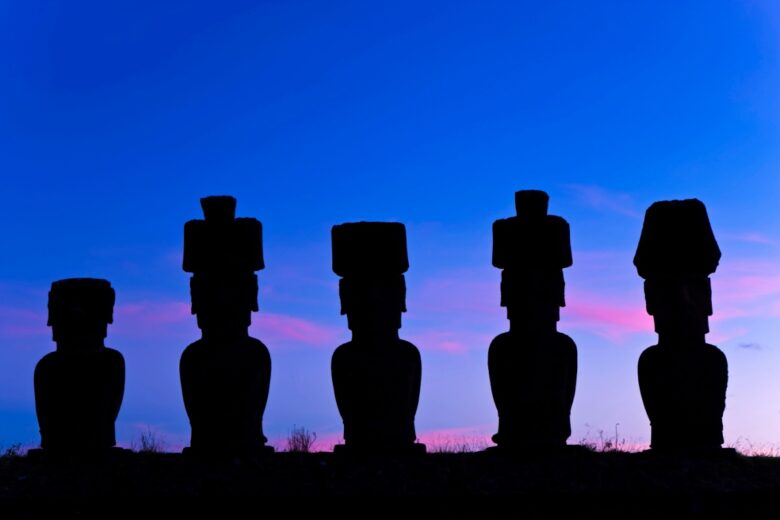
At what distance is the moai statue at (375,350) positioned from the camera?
1225cm

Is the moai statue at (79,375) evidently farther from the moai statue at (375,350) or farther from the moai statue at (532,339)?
the moai statue at (532,339)

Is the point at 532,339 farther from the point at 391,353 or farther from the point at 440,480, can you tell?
the point at 440,480

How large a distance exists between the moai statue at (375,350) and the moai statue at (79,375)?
2.35 meters

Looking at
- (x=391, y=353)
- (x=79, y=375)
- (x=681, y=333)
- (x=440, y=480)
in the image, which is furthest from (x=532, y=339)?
(x=79, y=375)

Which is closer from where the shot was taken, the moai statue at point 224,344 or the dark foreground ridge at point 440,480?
the dark foreground ridge at point 440,480

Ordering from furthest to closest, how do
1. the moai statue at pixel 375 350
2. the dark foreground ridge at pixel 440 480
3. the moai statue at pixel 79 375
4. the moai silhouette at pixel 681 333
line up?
the moai statue at pixel 79 375 < the moai silhouette at pixel 681 333 < the moai statue at pixel 375 350 < the dark foreground ridge at pixel 440 480

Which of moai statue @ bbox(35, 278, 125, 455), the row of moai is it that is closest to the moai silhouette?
the row of moai

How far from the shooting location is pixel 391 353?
1236 centimetres

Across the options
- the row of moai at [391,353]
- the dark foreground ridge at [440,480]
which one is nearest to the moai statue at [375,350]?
the row of moai at [391,353]

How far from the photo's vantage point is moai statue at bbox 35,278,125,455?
12.7m

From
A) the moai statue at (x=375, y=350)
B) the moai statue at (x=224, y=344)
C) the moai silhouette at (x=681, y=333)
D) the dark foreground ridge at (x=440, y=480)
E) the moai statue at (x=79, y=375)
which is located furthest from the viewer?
the moai statue at (x=79, y=375)

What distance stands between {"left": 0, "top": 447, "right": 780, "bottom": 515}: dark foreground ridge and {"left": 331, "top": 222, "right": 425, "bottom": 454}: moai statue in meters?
0.33

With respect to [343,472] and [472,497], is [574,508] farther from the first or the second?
[343,472]

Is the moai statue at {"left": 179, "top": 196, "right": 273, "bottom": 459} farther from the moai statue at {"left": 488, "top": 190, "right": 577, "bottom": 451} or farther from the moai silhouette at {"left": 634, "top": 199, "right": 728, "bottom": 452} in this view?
the moai silhouette at {"left": 634, "top": 199, "right": 728, "bottom": 452}
